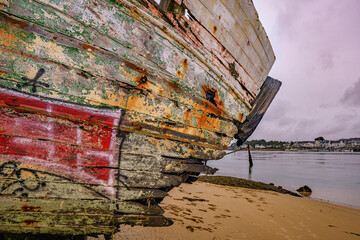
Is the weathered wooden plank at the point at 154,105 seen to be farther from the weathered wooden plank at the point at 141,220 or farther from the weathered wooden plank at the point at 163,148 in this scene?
the weathered wooden plank at the point at 141,220

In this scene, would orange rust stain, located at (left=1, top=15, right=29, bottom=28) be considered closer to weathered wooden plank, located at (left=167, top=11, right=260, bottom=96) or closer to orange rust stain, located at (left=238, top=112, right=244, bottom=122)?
weathered wooden plank, located at (left=167, top=11, right=260, bottom=96)

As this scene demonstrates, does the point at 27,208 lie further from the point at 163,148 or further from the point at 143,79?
the point at 143,79

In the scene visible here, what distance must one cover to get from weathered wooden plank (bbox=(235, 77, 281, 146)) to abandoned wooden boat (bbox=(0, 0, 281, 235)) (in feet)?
3.04

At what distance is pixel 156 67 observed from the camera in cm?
194

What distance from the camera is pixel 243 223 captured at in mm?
4207

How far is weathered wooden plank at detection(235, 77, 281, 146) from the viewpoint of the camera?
3.06 m

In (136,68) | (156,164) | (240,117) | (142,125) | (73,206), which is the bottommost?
(73,206)

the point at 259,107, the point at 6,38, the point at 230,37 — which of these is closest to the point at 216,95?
the point at 230,37

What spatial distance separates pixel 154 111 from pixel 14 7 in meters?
1.36

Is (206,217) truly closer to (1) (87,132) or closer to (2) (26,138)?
(1) (87,132)

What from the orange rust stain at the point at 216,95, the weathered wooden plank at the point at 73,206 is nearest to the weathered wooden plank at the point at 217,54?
the orange rust stain at the point at 216,95

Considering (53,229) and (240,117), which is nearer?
(53,229)

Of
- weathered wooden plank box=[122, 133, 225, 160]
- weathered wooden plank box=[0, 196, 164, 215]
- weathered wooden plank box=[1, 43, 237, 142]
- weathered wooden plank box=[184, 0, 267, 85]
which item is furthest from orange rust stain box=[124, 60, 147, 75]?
weathered wooden plank box=[0, 196, 164, 215]

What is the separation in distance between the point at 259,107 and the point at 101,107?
277 cm
